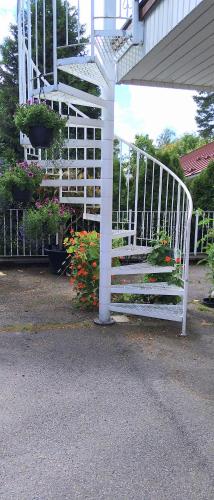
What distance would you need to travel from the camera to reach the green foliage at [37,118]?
165 inches

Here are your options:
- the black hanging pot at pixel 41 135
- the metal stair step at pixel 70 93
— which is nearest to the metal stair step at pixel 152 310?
the black hanging pot at pixel 41 135

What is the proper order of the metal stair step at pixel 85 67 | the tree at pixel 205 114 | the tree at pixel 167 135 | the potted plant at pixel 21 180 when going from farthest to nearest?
the tree at pixel 167 135 < the tree at pixel 205 114 < the potted plant at pixel 21 180 < the metal stair step at pixel 85 67

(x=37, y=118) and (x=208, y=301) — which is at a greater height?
(x=37, y=118)

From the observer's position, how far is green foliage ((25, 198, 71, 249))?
20.4 feet

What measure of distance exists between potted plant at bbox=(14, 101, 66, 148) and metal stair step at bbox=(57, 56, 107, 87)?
0.45 m

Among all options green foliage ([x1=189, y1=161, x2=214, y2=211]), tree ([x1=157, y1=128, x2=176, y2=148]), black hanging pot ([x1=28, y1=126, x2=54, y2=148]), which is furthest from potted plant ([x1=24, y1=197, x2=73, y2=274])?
tree ([x1=157, y1=128, x2=176, y2=148])

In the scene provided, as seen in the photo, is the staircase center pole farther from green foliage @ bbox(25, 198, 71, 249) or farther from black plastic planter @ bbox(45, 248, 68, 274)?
black plastic planter @ bbox(45, 248, 68, 274)

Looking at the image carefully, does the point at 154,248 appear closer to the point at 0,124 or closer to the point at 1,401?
the point at 1,401

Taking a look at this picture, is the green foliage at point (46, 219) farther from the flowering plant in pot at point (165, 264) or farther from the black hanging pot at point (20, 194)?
the flowering plant in pot at point (165, 264)

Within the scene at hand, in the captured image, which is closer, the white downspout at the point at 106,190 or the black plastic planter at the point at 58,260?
the white downspout at the point at 106,190

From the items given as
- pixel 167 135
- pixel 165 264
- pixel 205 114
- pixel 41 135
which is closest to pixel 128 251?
pixel 165 264

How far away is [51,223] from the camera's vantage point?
6.23 meters

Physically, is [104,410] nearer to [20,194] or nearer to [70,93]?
[70,93]

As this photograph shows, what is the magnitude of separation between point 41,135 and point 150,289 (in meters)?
1.93
